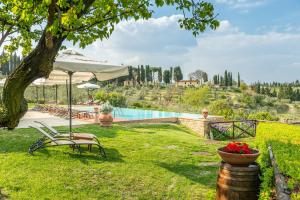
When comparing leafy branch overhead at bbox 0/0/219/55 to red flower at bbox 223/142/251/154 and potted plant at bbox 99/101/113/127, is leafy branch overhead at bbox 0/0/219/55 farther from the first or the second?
potted plant at bbox 99/101/113/127

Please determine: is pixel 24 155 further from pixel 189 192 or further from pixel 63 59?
pixel 189 192

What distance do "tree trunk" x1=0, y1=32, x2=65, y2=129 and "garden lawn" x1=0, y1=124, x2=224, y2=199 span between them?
2.29m

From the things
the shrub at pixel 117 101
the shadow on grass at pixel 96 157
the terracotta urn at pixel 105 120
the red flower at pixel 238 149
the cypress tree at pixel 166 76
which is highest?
the cypress tree at pixel 166 76

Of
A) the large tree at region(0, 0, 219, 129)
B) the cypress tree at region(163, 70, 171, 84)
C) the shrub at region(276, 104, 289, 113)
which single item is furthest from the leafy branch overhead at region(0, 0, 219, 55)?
the cypress tree at region(163, 70, 171, 84)

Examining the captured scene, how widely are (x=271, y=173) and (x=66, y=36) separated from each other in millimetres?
3235

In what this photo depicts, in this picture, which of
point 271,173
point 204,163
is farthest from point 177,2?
point 204,163

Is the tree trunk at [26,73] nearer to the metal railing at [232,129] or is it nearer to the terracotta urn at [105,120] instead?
the terracotta urn at [105,120]

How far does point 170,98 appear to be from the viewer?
139 ft

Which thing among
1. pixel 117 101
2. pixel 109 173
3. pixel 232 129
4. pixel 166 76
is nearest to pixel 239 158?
pixel 109 173

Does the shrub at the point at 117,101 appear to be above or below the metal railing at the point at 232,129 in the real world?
above

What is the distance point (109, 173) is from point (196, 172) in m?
2.07

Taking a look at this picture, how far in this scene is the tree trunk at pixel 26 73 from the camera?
396 cm

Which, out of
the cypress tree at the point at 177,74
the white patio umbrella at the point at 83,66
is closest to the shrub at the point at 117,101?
the white patio umbrella at the point at 83,66

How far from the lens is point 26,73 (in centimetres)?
402
